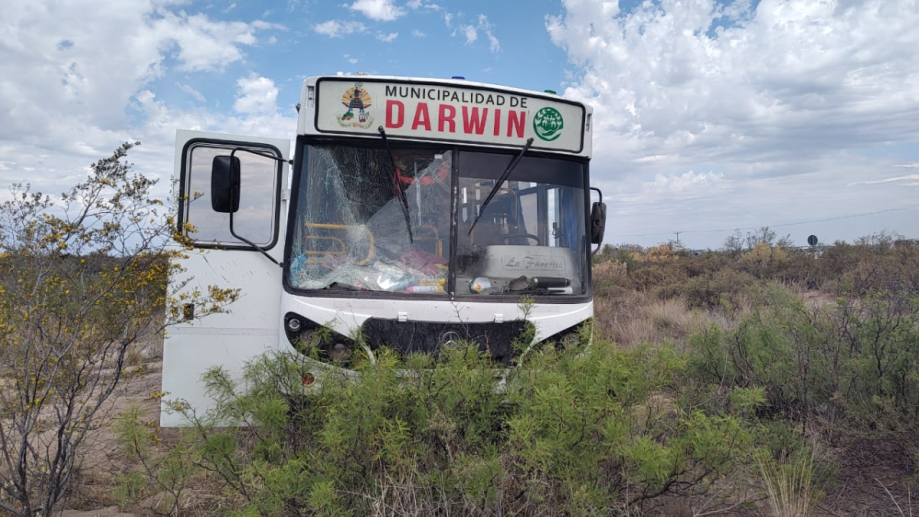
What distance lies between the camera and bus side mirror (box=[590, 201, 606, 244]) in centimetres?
539

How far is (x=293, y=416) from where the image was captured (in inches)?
132

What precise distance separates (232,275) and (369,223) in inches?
47.3

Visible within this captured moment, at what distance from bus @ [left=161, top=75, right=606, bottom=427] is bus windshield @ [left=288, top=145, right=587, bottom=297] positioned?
0.03ft

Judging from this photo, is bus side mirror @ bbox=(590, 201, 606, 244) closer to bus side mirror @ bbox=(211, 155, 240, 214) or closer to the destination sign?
the destination sign

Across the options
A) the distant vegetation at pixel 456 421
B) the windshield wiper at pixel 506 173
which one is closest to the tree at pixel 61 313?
the distant vegetation at pixel 456 421

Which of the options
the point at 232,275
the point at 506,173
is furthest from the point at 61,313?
the point at 506,173

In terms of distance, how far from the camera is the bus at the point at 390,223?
176 inches

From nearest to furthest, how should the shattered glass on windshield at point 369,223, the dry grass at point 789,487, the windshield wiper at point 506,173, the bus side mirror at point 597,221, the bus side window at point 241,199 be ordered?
the dry grass at point 789,487 < the shattered glass on windshield at point 369,223 < the windshield wiper at point 506,173 < the bus side window at point 241,199 < the bus side mirror at point 597,221

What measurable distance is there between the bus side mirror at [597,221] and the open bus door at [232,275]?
2508mm

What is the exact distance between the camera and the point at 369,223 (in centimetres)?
472

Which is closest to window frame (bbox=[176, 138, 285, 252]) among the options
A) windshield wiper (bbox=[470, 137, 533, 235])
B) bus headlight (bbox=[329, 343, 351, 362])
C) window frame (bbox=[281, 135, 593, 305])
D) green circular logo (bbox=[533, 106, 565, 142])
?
window frame (bbox=[281, 135, 593, 305])

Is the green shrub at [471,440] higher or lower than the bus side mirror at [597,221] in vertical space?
lower

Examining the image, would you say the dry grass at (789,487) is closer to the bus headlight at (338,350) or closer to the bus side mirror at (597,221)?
the bus side mirror at (597,221)

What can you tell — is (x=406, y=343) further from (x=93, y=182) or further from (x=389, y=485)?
(x=93, y=182)
